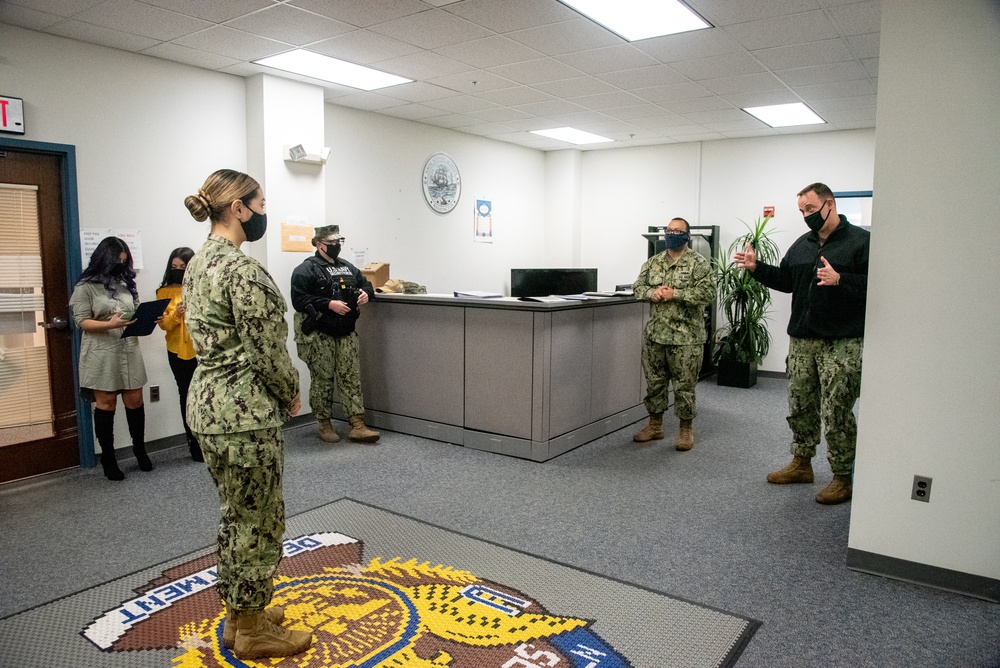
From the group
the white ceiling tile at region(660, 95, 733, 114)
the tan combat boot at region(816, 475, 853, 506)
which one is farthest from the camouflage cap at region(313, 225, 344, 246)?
the tan combat boot at region(816, 475, 853, 506)

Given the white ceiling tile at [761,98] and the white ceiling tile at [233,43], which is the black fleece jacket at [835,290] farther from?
the white ceiling tile at [233,43]

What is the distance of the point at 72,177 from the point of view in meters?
3.81

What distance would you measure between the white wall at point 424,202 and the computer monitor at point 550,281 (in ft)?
1.34

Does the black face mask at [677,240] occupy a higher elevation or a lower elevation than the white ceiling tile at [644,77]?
lower

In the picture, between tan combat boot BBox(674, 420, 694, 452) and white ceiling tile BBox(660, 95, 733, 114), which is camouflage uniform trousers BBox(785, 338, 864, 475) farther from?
white ceiling tile BBox(660, 95, 733, 114)

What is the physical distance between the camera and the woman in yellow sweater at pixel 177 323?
388cm

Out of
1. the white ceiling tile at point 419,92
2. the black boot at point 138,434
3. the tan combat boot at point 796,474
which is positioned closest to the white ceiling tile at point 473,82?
the white ceiling tile at point 419,92

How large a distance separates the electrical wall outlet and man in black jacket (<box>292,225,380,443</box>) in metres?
3.07

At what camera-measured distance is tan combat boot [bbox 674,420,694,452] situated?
436 centimetres

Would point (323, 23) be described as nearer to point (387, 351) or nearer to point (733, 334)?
point (387, 351)

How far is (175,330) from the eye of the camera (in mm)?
3957

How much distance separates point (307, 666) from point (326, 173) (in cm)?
419

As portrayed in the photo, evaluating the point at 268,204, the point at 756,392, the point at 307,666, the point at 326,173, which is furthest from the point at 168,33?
the point at 756,392

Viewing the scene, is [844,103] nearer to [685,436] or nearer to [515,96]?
[515,96]
